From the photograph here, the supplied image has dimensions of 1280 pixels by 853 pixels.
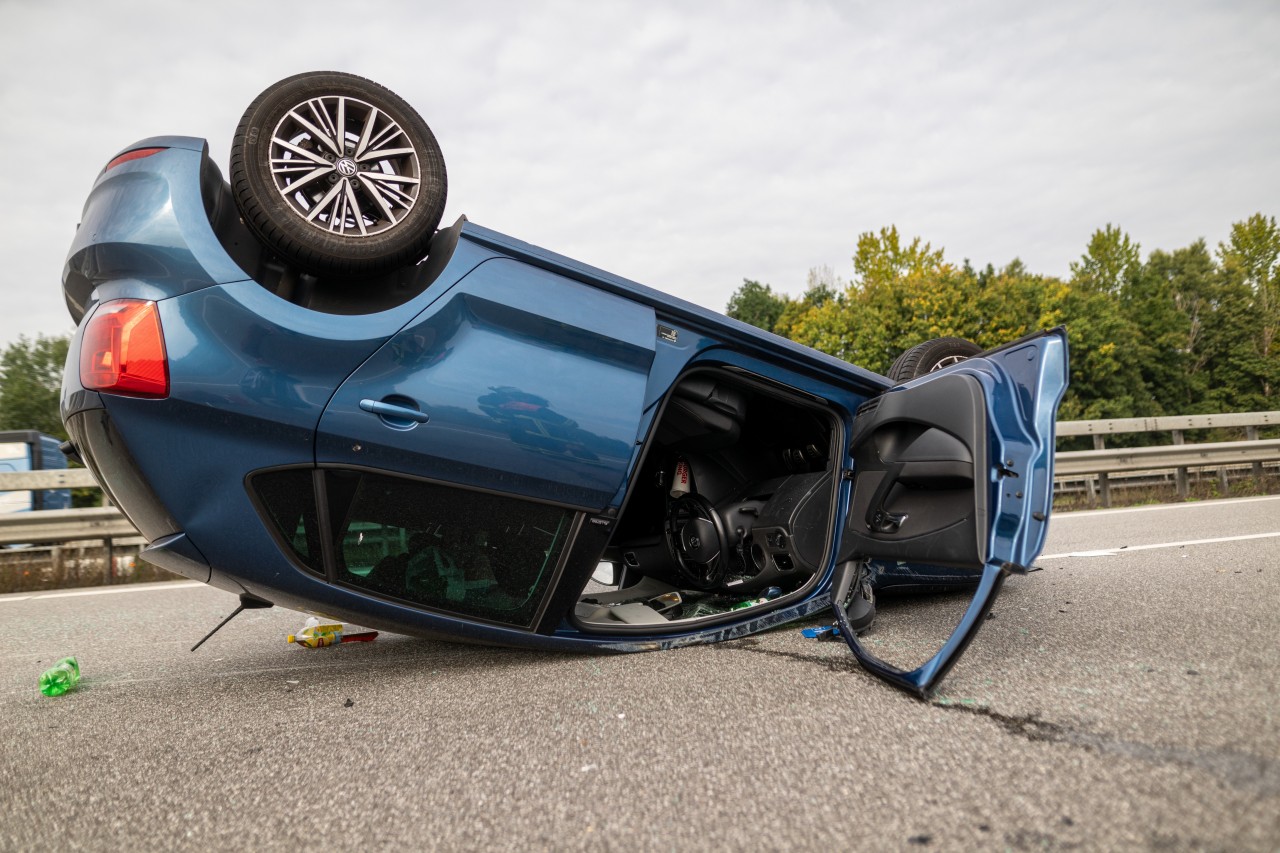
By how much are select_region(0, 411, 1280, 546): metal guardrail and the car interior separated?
4490 mm

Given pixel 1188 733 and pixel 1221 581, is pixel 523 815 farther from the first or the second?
pixel 1221 581

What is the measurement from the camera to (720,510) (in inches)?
121

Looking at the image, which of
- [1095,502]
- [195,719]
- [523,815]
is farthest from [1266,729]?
[1095,502]

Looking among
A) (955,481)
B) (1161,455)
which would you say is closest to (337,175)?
(955,481)

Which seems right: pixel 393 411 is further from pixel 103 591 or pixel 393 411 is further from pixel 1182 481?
pixel 1182 481

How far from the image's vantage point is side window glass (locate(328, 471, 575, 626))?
2002mm

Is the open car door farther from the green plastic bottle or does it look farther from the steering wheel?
the green plastic bottle

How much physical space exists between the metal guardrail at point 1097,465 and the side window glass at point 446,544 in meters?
5.18

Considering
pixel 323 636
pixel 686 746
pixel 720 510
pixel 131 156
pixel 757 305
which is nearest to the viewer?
pixel 686 746

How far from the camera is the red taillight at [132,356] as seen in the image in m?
1.77

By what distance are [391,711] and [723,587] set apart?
1.48 meters

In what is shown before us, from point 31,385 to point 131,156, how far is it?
1591 inches

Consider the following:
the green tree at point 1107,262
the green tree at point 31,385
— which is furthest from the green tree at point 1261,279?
the green tree at point 31,385

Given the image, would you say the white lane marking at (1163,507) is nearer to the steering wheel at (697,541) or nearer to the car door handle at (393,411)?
the steering wheel at (697,541)
